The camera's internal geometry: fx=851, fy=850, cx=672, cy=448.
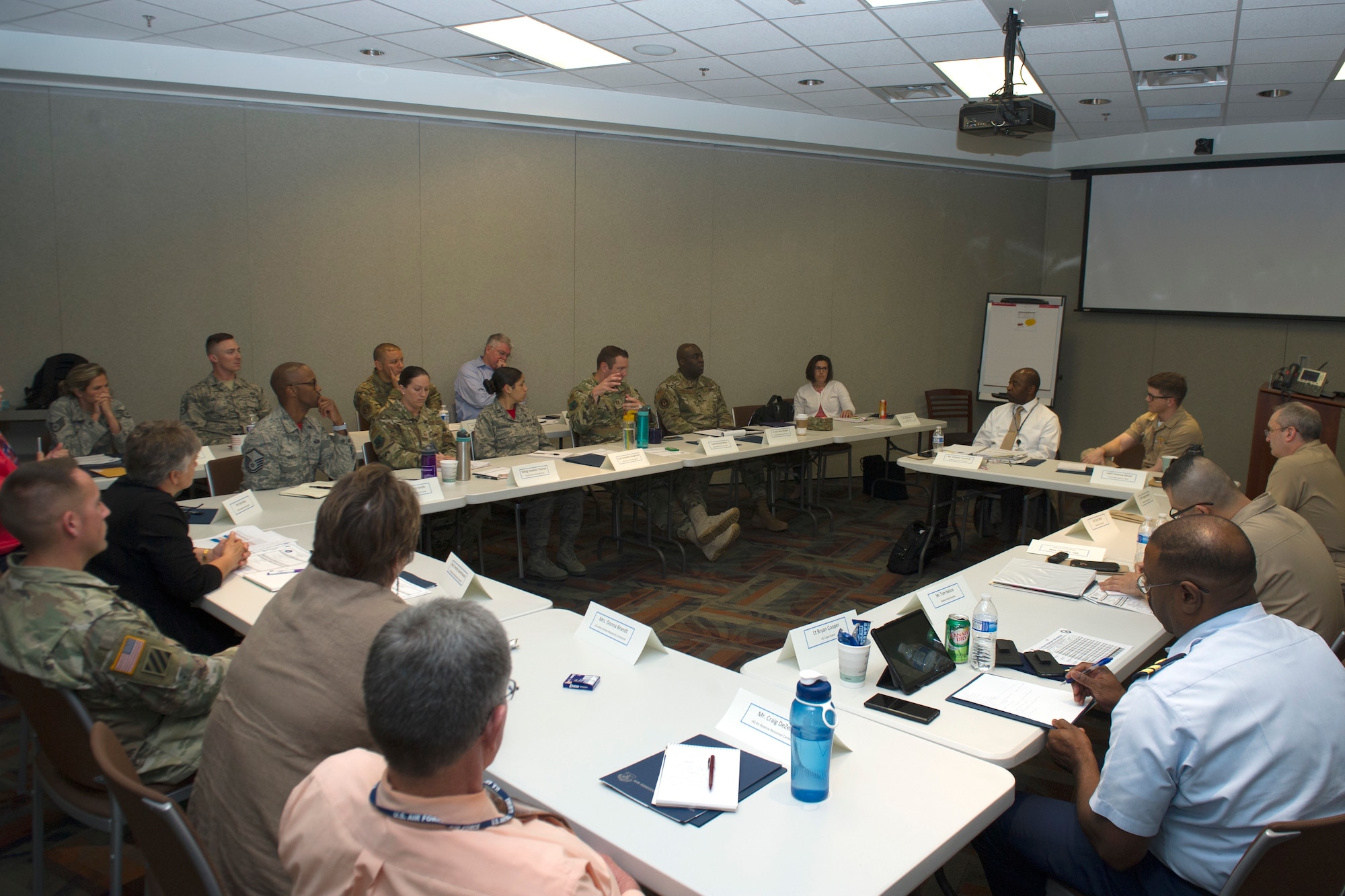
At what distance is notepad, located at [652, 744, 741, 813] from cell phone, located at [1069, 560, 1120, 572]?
202 centimetres

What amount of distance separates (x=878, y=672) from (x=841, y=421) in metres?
4.84

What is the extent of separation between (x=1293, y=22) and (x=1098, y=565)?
357 centimetres

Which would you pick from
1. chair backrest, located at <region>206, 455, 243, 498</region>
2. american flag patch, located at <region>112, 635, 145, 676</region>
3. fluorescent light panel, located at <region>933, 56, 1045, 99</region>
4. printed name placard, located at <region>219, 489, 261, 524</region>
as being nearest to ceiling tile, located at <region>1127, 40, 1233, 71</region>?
fluorescent light panel, located at <region>933, 56, 1045, 99</region>

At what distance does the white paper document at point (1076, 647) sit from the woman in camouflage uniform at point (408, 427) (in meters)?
3.21

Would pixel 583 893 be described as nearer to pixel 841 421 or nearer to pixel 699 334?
pixel 841 421

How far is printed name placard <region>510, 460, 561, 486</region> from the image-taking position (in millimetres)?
4281

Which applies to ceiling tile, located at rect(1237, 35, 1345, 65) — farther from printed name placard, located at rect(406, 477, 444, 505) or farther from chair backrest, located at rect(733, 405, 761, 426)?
printed name placard, located at rect(406, 477, 444, 505)

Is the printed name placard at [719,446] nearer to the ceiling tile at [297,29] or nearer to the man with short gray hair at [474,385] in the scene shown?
the man with short gray hair at [474,385]

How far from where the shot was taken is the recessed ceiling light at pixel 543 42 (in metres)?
4.97

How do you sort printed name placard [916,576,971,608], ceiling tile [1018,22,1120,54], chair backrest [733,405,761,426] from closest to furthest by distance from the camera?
printed name placard [916,576,971,608], ceiling tile [1018,22,1120,54], chair backrest [733,405,761,426]

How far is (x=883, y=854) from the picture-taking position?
4.69 feet

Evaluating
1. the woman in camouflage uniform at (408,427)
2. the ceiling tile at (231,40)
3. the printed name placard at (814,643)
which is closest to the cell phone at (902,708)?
the printed name placard at (814,643)

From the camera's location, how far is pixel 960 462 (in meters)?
5.20

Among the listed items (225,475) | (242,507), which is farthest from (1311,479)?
(225,475)
